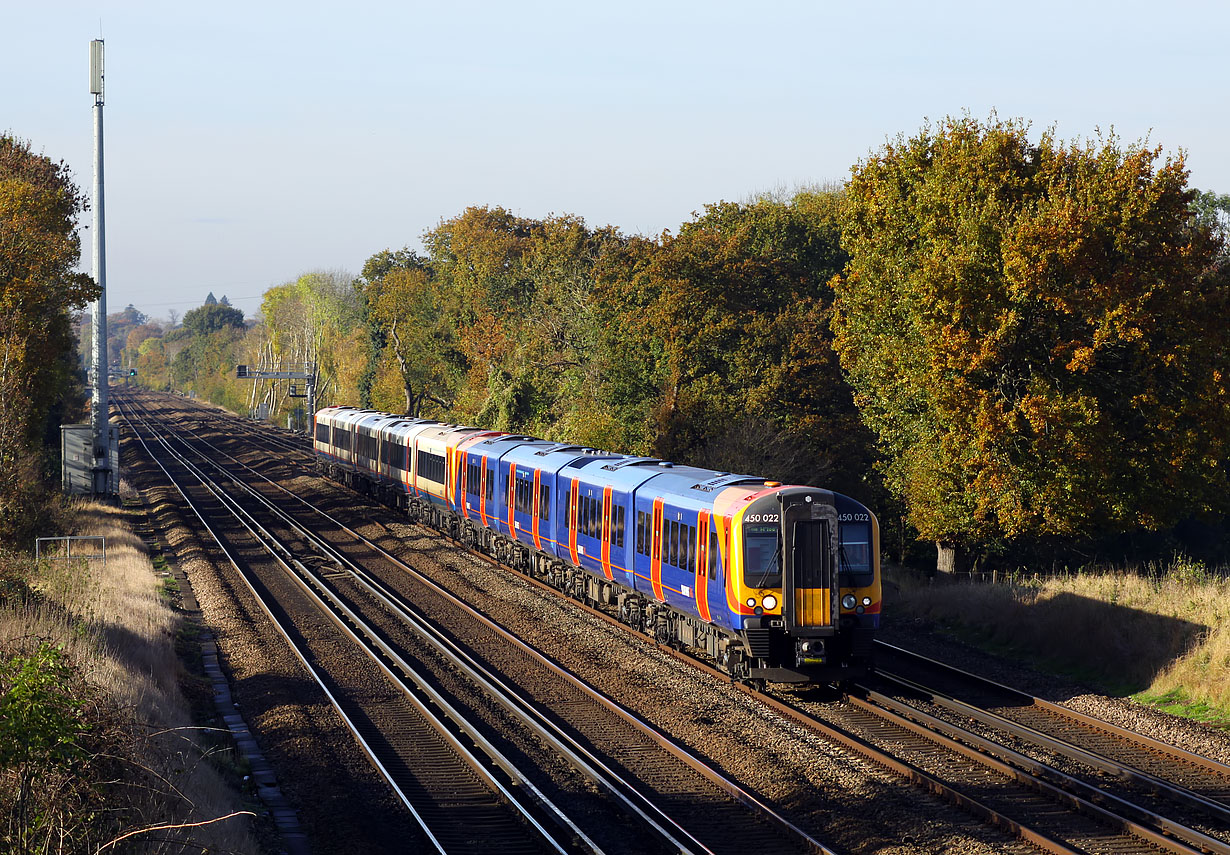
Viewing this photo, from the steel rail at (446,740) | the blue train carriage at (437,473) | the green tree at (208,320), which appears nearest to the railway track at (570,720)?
the steel rail at (446,740)

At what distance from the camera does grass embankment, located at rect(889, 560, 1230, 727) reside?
17.3 m

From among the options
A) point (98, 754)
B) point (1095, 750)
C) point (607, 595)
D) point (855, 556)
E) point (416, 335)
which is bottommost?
point (1095, 750)

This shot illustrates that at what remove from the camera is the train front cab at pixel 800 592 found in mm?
17094

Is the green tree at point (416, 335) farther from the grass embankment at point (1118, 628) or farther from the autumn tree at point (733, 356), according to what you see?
the grass embankment at point (1118, 628)

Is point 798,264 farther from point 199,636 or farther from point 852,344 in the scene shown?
point 199,636

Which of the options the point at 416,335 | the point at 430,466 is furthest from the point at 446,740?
the point at 416,335

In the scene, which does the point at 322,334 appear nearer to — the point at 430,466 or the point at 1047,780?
the point at 430,466

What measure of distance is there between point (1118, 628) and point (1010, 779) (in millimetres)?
7351

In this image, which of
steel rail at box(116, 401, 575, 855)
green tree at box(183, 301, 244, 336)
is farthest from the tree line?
green tree at box(183, 301, 244, 336)

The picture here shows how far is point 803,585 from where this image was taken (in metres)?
17.2

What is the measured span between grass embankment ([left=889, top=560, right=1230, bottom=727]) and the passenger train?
479 cm

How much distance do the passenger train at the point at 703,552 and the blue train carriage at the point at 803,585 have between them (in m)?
0.02

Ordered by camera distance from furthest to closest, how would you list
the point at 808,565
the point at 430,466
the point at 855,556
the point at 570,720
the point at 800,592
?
1. the point at 430,466
2. the point at 855,556
3. the point at 808,565
4. the point at 800,592
5. the point at 570,720

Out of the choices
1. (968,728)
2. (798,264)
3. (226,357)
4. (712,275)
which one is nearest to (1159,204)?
(968,728)
